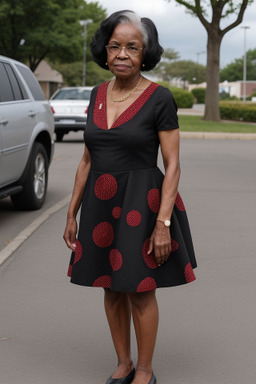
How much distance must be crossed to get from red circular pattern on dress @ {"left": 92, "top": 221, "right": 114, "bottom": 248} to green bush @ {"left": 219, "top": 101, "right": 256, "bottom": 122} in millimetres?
34476

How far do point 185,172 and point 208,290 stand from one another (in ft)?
27.0

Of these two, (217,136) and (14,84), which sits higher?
(14,84)

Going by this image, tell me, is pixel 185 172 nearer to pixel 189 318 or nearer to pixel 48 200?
pixel 48 200

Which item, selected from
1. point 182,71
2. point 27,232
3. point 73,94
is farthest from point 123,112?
point 182,71

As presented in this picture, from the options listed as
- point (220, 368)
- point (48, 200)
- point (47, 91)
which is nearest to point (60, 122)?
point (48, 200)

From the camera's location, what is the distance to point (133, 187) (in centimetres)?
341

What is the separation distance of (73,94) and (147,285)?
64.9 ft

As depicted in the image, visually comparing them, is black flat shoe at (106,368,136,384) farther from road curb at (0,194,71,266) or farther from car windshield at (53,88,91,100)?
car windshield at (53,88,91,100)

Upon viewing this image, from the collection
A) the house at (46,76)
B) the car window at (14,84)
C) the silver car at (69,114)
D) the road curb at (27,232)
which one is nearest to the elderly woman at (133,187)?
the road curb at (27,232)

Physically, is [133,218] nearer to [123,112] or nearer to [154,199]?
[154,199]

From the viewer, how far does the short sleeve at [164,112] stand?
336 cm

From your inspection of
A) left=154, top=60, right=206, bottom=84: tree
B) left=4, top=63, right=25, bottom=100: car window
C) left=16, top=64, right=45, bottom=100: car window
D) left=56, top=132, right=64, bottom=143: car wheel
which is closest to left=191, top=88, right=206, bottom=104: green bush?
left=154, top=60, right=206, bottom=84: tree

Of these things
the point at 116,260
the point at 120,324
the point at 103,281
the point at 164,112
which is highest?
the point at 164,112

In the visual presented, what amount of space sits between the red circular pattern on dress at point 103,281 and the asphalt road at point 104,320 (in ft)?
1.95
